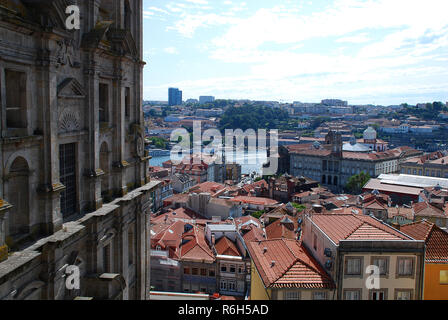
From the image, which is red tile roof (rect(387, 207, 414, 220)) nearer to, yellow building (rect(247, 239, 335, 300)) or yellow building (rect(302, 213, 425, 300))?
yellow building (rect(247, 239, 335, 300))

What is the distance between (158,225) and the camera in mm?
42156

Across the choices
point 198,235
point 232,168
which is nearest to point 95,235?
point 198,235

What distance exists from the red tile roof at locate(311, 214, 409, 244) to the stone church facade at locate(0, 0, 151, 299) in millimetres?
7782

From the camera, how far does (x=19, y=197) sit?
8852 mm

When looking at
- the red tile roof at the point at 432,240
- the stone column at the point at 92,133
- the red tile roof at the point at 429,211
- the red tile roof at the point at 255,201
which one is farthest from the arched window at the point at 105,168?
the red tile roof at the point at 255,201

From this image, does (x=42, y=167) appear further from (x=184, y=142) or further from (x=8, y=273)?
(x=184, y=142)

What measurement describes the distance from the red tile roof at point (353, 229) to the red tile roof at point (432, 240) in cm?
218

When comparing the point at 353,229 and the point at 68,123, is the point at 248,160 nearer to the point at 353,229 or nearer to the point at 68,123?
the point at 353,229

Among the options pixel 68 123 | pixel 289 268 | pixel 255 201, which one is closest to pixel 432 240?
pixel 289 268

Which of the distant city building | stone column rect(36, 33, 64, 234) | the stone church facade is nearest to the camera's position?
the stone church facade

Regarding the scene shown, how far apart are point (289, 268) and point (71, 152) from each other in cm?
1017

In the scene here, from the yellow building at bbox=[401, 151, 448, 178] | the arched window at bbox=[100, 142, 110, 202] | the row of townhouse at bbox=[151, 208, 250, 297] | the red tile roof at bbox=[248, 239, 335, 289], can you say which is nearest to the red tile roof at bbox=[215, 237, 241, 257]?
the row of townhouse at bbox=[151, 208, 250, 297]

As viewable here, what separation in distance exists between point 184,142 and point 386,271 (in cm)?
12688

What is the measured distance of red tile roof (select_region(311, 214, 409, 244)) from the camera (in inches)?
664
